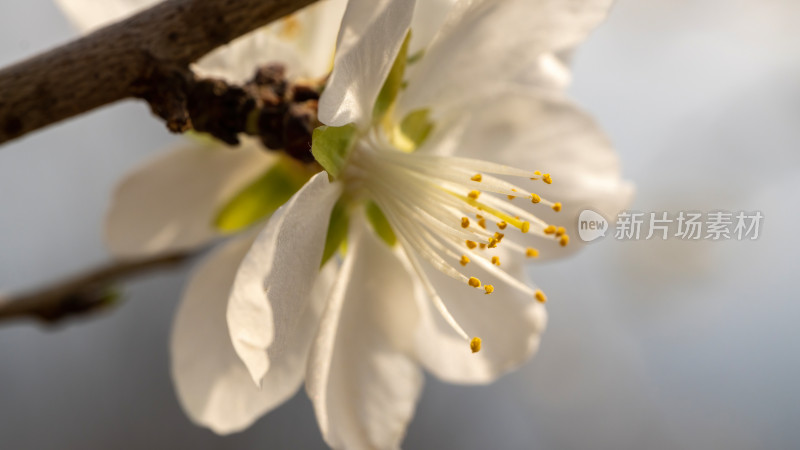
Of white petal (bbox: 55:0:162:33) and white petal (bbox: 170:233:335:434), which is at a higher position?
white petal (bbox: 55:0:162:33)

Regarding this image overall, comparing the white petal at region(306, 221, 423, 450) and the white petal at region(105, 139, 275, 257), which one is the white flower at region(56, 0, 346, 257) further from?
the white petal at region(306, 221, 423, 450)

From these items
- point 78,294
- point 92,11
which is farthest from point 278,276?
point 78,294

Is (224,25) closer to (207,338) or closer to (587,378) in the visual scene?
(207,338)

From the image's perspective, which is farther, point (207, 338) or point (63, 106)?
point (207, 338)

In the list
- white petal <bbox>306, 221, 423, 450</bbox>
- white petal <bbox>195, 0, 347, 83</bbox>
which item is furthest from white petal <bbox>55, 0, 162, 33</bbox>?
white petal <bbox>306, 221, 423, 450</bbox>

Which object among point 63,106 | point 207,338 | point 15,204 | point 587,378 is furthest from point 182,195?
point 587,378

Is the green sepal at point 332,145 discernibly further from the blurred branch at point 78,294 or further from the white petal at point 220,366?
the blurred branch at point 78,294

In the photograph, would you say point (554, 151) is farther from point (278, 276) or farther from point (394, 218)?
point (278, 276)
